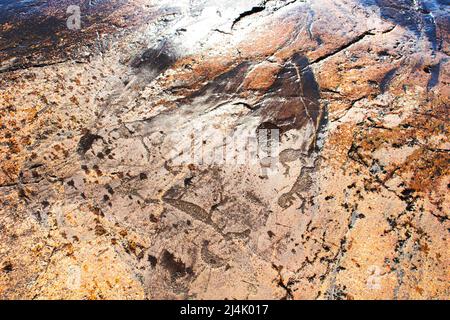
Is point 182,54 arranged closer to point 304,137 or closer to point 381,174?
point 304,137

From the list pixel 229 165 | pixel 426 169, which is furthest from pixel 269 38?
pixel 426 169

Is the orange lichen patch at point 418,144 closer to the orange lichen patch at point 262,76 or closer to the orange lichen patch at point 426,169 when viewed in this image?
the orange lichen patch at point 426,169

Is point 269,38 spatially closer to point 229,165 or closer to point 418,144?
point 229,165

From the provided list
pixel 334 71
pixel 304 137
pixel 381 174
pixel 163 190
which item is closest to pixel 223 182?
pixel 163 190

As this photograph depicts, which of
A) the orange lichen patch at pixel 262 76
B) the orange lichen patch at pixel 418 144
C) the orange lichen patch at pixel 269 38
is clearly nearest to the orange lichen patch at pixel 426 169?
the orange lichen patch at pixel 418 144

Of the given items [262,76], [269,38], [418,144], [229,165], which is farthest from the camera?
[269,38]

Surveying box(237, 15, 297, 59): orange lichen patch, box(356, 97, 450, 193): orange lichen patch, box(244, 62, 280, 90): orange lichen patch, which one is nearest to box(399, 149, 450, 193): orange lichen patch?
box(356, 97, 450, 193): orange lichen patch
